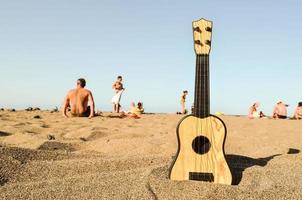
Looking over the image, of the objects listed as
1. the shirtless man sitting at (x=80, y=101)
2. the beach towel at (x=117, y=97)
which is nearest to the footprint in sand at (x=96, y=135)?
the shirtless man sitting at (x=80, y=101)

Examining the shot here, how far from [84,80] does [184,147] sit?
7.57 m

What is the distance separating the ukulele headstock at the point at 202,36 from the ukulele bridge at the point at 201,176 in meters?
1.01

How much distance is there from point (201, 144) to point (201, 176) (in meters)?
0.27

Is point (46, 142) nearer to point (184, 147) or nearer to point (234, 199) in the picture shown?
point (184, 147)

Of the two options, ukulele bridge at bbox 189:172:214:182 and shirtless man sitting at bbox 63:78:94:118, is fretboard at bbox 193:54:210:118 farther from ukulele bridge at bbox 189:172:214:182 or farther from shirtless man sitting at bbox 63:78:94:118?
shirtless man sitting at bbox 63:78:94:118

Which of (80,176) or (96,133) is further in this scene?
(96,133)

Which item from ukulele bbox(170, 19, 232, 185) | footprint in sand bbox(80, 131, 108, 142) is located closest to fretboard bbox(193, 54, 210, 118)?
ukulele bbox(170, 19, 232, 185)

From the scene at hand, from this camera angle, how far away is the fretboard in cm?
327

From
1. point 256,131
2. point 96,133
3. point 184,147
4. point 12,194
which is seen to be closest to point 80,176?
point 12,194

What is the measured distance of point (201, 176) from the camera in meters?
3.13

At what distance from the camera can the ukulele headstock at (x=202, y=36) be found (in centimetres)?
338

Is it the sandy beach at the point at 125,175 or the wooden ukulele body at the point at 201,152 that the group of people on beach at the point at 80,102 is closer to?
the sandy beach at the point at 125,175

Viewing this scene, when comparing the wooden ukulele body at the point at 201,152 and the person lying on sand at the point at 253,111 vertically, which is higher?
the wooden ukulele body at the point at 201,152

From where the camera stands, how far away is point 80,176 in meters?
3.18
